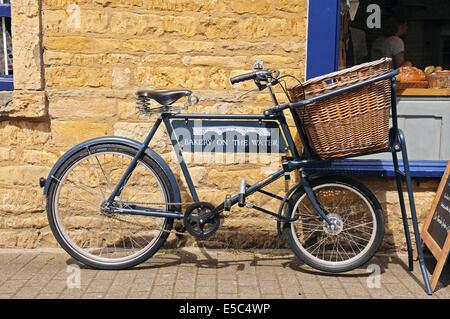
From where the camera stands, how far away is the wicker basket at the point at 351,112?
138 inches

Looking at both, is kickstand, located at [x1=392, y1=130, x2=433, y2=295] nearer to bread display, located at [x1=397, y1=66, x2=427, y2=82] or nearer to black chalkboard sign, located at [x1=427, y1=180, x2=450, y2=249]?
black chalkboard sign, located at [x1=427, y1=180, x2=450, y2=249]

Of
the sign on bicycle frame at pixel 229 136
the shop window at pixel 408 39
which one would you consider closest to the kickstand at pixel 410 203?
the sign on bicycle frame at pixel 229 136

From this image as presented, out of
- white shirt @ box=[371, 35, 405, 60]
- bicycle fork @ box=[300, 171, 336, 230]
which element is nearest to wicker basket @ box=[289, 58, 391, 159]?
bicycle fork @ box=[300, 171, 336, 230]

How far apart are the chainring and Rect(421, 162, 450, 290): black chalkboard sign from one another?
1.57 m

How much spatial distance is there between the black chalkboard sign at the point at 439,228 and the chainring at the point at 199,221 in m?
1.57

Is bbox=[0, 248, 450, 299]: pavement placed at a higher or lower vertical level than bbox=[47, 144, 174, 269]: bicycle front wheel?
lower

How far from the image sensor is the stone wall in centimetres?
427

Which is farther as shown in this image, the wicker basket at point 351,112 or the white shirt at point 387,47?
the white shirt at point 387,47

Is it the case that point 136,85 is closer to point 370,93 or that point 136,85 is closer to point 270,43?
point 270,43

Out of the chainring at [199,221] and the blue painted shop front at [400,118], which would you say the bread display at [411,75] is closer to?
the blue painted shop front at [400,118]

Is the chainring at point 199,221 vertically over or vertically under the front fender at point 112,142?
under

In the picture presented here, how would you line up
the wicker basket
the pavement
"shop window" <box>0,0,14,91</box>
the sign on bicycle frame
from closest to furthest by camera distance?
1. the wicker basket
2. the pavement
3. the sign on bicycle frame
4. "shop window" <box>0,0,14,91</box>

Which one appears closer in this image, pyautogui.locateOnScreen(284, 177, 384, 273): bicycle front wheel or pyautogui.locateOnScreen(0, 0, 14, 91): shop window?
pyautogui.locateOnScreen(284, 177, 384, 273): bicycle front wheel

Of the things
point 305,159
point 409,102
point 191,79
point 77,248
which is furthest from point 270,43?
point 77,248
